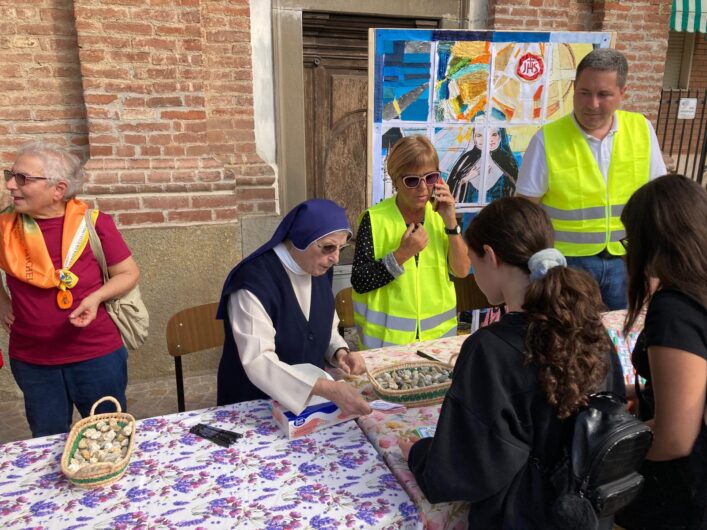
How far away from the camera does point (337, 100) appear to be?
5.06m

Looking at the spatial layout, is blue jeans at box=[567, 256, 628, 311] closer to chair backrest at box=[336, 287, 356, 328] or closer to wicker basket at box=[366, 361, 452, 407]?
chair backrest at box=[336, 287, 356, 328]

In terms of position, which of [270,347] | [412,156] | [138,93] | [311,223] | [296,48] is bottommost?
[270,347]

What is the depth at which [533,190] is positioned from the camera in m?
3.14

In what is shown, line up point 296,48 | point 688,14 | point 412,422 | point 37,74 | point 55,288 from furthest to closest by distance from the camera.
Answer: point 688,14, point 296,48, point 37,74, point 55,288, point 412,422

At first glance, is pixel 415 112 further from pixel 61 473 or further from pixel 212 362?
pixel 61 473

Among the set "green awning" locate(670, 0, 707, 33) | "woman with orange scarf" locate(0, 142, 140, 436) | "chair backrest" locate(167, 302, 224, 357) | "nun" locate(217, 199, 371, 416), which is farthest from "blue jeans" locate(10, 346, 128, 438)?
"green awning" locate(670, 0, 707, 33)

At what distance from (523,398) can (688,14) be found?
9.10m

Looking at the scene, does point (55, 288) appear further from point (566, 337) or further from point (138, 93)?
point (566, 337)

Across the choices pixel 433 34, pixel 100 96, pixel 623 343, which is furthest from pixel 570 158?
pixel 100 96

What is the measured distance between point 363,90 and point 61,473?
13.9 feet

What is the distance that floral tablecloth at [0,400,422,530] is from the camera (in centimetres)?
142

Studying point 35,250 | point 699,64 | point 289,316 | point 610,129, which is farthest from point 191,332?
point 699,64

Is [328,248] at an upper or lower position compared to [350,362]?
upper

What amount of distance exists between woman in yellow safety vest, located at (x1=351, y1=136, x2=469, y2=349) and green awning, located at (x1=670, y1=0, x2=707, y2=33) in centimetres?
757
